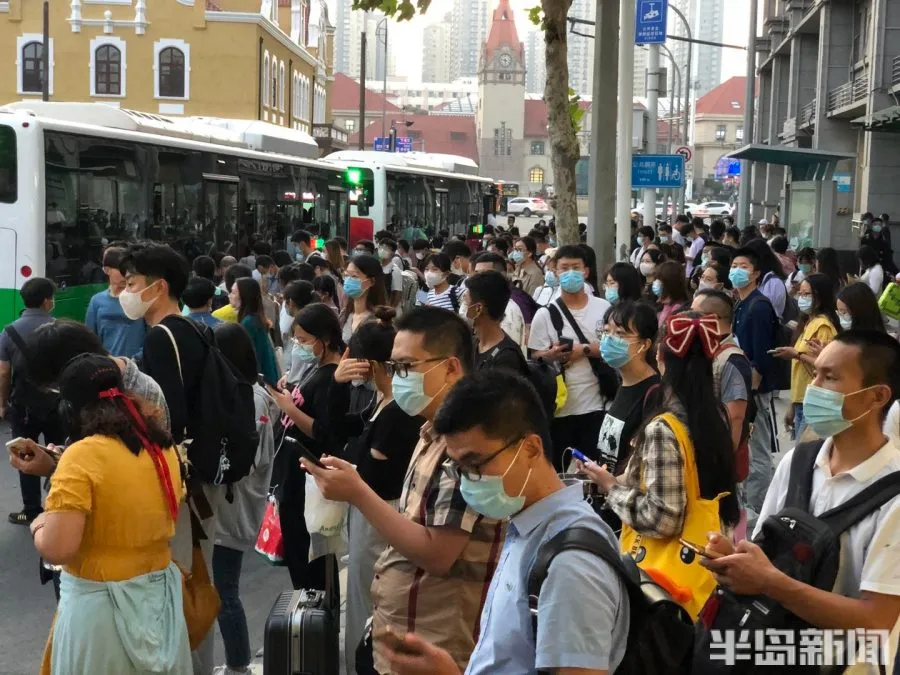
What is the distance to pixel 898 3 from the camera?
26.5 metres

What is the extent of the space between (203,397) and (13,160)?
9368 millimetres

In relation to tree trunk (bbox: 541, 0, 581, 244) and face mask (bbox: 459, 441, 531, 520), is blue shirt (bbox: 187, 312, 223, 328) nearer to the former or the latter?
face mask (bbox: 459, 441, 531, 520)

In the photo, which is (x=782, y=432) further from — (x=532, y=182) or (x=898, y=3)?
(x=532, y=182)

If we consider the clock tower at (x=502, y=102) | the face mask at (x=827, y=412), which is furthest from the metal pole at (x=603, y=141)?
the clock tower at (x=502, y=102)

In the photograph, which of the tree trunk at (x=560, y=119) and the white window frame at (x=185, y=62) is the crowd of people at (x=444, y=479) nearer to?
the tree trunk at (x=560, y=119)

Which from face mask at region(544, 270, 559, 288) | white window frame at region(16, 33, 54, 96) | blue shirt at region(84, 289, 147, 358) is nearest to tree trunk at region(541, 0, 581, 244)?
face mask at region(544, 270, 559, 288)

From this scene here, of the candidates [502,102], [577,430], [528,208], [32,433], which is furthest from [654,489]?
[502,102]

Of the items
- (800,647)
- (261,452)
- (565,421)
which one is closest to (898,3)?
(565,421)

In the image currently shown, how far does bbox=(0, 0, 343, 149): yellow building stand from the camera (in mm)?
51219

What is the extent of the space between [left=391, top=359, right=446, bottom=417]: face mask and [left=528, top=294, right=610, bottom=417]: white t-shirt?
3.54 metres

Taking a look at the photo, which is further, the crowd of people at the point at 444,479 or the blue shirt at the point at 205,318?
the blue shirt at the point at 205,318

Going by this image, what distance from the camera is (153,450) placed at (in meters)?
4.39

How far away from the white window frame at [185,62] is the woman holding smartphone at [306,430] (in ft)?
156

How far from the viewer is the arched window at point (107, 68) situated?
170 ft
